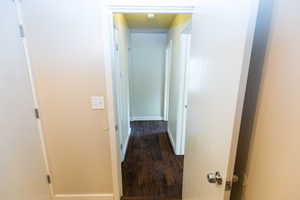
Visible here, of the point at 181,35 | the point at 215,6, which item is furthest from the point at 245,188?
the point at 181,35

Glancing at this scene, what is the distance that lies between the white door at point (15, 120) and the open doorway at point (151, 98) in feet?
2.54

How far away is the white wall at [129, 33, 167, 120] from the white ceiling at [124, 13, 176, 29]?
40 centimetres

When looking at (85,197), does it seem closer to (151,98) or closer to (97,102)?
(97,102)

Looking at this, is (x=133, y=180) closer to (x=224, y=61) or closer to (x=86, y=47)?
(x=86, y=47)

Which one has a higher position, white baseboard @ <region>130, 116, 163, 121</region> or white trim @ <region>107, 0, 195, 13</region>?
white trim @ <region>107, 0, 195, 13</region>

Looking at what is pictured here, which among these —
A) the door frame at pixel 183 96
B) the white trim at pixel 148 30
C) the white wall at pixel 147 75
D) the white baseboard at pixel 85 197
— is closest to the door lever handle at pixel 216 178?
the white baseboard at pixel 85 197

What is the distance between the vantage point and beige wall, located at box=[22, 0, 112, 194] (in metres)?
1.32

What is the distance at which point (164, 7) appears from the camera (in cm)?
128

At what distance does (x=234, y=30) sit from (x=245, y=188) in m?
0.77

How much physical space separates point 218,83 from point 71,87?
1285 millimetres

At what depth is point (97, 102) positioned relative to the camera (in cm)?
150

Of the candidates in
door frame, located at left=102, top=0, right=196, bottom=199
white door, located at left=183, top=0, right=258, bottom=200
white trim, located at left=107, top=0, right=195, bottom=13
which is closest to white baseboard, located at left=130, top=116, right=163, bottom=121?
door frame, located at left=102, top=0, right=196, bottom=199

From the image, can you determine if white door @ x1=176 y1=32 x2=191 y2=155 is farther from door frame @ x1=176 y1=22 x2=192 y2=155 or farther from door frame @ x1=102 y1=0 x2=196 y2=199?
door frame @ x1=102 y1=0 x2=196 y2=199

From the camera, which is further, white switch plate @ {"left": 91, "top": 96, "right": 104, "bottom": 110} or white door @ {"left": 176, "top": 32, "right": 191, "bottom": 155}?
white door @ {"left": 176, "top": 32, "right": 191, "bottom": 155}
